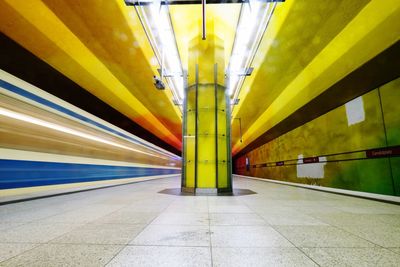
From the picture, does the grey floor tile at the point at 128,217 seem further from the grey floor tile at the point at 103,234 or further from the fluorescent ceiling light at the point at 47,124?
the fluorescent ceiling light at the point at 47,124

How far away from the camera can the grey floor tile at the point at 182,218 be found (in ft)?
7.91

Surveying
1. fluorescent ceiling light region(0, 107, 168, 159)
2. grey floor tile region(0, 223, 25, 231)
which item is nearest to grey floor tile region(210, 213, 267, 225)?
grey floor tile region(0, 223, 25, 231)

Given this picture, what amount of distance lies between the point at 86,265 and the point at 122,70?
692cm

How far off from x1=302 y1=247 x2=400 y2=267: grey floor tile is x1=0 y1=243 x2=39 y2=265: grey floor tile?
246 cm

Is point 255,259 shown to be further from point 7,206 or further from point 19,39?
point 19,39

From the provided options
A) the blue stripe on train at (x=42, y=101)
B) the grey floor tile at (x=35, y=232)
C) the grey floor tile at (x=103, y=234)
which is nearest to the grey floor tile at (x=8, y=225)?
the grey floor tile at (x=35, y=232)

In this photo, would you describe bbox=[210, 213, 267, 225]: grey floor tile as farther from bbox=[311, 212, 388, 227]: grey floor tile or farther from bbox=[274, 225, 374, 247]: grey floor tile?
bbox=[311, 212, 388, 227]: grey floor tile

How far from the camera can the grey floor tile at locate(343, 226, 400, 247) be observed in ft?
5.82

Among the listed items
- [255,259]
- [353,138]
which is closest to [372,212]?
[255,259]

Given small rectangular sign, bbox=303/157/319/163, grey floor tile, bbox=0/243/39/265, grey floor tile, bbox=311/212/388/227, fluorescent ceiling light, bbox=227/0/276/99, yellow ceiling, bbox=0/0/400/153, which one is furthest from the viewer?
small rectangular sign, bbox=303/157/319/163

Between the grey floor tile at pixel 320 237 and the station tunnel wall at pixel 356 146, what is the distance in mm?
4043

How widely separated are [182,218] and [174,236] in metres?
0.71

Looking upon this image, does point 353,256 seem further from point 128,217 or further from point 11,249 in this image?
point 11,249

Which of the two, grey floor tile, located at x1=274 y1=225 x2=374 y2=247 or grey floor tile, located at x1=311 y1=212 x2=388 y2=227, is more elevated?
grey floor tile, located at x1=274 y1=225 x2=374 y2=247
